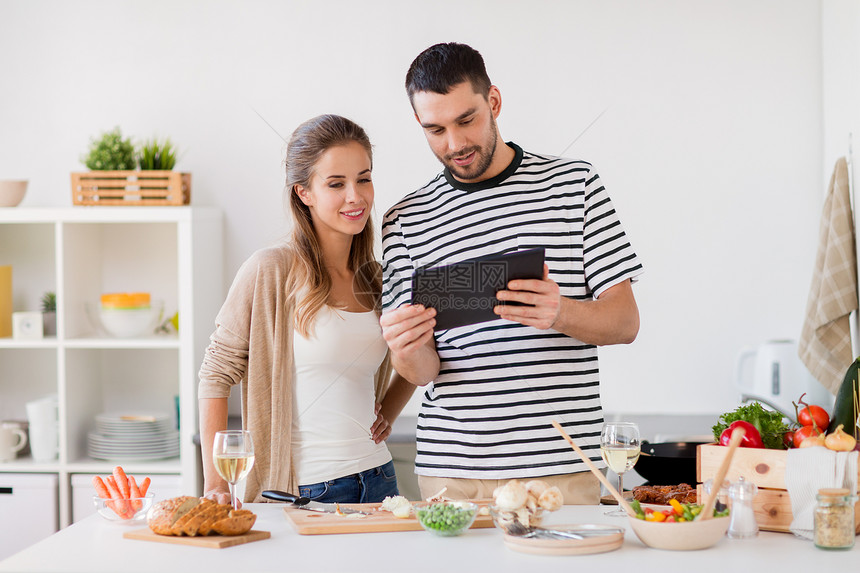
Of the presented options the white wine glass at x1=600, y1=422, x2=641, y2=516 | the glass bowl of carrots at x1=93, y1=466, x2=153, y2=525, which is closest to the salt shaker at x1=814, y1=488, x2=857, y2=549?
the white wine glass at x1=600, y1=422, x2=641, y2=516

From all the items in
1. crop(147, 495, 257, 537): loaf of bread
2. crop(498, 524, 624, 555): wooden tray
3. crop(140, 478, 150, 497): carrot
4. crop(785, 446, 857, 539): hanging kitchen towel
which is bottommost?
crop(498, 524, 624, 555): wooden tray

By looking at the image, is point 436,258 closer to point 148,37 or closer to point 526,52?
point 526,52

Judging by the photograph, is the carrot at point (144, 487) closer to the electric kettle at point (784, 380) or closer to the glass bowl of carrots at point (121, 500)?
the glass bowl of carrots at point (121, 500)

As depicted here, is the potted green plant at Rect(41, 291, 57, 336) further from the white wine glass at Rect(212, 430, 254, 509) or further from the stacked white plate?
the white wine glass at Rect(212, 430, 254, 509)

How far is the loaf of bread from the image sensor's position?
1355 millimetres

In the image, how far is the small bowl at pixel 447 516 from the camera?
52.9 inches

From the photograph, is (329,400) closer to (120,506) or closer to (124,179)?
(120,506)

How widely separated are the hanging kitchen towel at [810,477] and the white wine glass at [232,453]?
A: 866mm

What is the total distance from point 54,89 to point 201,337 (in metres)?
1.20

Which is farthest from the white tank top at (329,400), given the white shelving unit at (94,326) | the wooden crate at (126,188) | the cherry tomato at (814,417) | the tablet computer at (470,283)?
the wooden crate at (126,188)

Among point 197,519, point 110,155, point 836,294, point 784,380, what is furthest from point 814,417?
point 110,155

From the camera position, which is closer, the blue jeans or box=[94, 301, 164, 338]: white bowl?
the blue jeans

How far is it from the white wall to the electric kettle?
0.48 ft

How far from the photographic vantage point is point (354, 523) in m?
1.40
